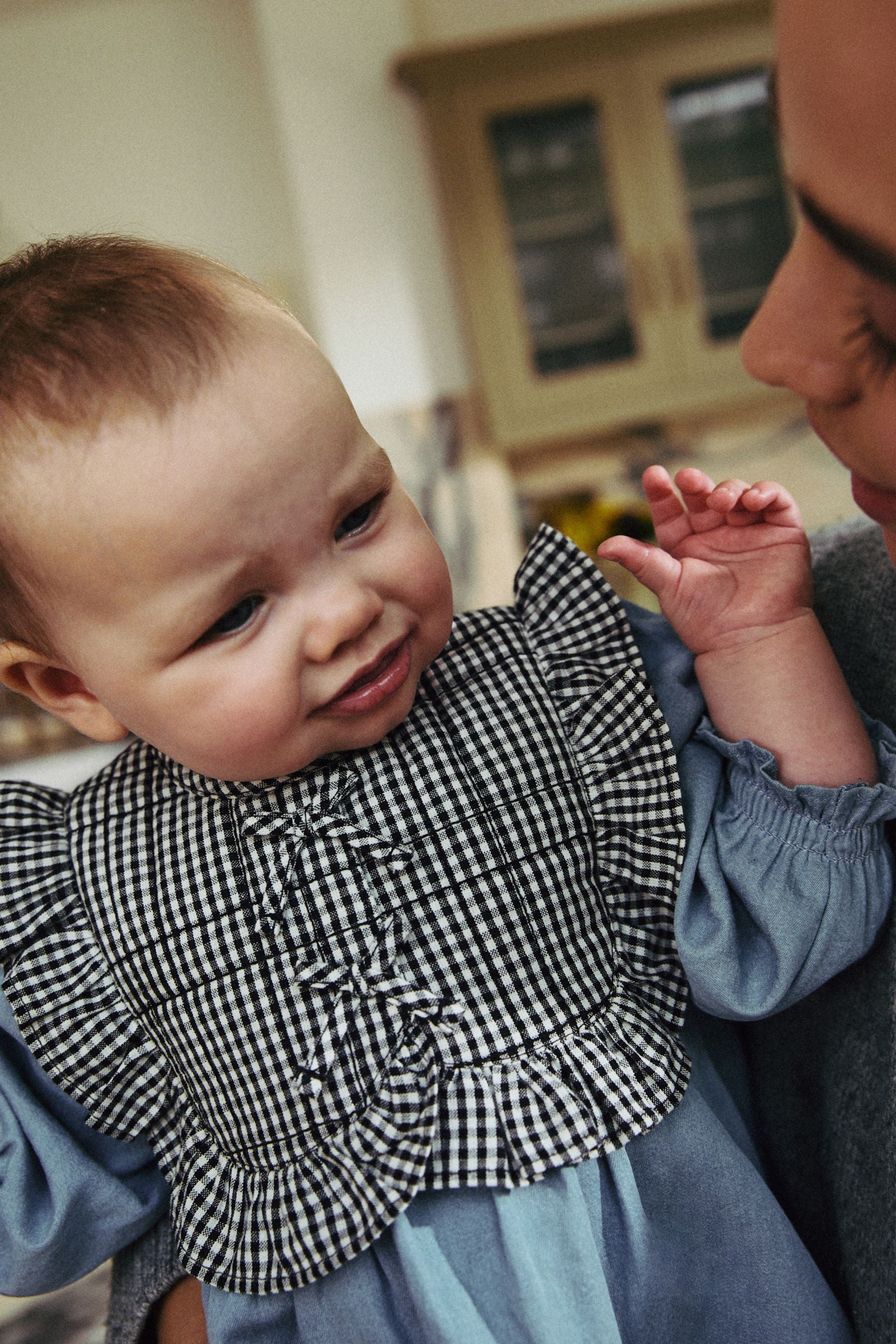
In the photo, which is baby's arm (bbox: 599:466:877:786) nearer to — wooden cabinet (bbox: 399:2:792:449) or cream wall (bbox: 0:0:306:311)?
wooden cabinet (bbox: 399:2:792:449)

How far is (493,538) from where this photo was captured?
3795 millimetres

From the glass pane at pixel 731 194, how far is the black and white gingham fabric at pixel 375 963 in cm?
357

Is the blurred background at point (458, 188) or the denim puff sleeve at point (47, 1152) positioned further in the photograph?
the blurred background at point (458, 188)

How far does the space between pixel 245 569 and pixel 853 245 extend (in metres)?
0.35

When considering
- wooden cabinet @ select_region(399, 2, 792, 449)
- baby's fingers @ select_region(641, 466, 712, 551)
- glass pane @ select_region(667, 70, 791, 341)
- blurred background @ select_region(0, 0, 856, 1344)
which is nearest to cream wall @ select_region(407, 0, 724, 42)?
blurred background @ select_region(0, 0, 856, 1344)

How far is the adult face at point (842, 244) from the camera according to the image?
400 millimetres

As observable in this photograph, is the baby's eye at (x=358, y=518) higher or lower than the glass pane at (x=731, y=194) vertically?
higher

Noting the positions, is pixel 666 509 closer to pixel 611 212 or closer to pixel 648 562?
pixel 648 562

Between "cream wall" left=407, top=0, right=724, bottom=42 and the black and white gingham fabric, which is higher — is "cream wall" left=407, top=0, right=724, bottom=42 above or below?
above

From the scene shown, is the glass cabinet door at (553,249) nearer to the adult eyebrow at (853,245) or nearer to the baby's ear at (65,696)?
the baby's ear at (65,696)

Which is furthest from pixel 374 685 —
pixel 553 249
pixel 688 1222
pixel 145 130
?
pixel 145 130

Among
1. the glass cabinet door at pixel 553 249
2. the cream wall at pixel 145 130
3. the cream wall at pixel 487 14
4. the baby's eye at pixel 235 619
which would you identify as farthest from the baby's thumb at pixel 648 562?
the cream wall at pixel 487 14

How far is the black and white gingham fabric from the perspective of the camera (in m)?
0.64

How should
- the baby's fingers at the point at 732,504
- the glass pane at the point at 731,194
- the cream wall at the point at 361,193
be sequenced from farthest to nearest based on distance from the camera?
1. the glass pane at the point at 731,194
2. the cream wall at the point at 361,193
3. the baby's fingers at the point at 732,504
